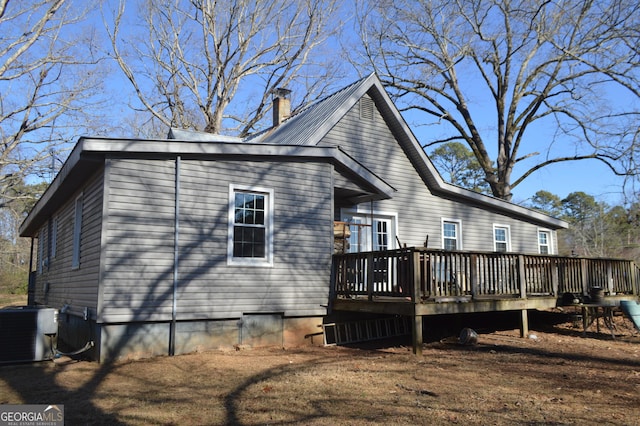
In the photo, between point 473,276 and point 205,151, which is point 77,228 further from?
point 473,276

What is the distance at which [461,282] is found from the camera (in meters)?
10.4

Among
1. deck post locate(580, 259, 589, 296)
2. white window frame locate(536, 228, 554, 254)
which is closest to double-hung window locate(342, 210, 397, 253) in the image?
deck post locate(580, 259, 589, 296)

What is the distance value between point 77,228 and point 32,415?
6.53 metres

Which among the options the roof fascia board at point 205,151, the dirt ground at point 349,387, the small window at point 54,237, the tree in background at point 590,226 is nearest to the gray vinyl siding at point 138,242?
the roof fascia board at point 205,151

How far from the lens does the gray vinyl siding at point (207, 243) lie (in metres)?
9.23

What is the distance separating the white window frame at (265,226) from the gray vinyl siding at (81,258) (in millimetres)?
2408

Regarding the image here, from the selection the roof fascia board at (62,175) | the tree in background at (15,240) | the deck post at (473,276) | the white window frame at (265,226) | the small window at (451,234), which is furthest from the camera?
the tree in background at (15,240)

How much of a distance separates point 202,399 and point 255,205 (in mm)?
4850

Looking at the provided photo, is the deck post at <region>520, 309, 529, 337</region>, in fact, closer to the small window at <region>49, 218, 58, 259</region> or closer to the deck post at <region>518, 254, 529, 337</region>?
the deck post at <region>518, 254, 529, 337</region>

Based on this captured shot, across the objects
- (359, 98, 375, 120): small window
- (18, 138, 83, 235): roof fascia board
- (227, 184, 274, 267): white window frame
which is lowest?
(227, 184, 274, 267): white window frame

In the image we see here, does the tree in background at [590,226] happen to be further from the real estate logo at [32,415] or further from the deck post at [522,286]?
the real estate logo at [32,415]

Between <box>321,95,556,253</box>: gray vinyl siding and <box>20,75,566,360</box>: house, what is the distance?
0.67m

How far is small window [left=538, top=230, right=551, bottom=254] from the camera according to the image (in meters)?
18.6

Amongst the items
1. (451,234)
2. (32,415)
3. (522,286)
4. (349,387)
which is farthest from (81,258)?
(451,234)
